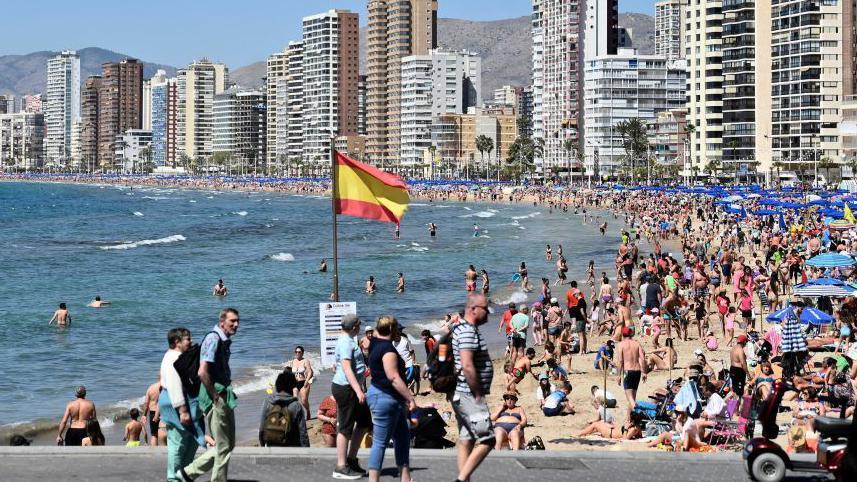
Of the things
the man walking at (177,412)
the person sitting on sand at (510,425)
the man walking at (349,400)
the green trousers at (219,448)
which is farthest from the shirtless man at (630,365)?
the man walking at (177,412)

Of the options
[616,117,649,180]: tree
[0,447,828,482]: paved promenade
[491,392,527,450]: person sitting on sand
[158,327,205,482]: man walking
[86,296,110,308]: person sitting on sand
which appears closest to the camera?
[158,327,205,482]: man walking

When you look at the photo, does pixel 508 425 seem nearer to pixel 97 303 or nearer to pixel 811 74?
pixel 97 303

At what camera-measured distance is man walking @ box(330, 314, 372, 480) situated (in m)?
10.2

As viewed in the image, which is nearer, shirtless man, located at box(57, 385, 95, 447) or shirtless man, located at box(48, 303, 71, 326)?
shirtless man, located at box(57, 385, 95, 447)

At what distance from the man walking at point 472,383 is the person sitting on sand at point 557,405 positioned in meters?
9.27

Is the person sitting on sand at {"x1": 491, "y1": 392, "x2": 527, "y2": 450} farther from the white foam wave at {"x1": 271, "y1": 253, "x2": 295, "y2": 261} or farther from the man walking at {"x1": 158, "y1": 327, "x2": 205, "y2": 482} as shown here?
the white foam wave at {"x1": 271, "y1": 253, "x2": 295, "y2": 261}

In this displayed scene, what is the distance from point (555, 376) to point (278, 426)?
9736 mm

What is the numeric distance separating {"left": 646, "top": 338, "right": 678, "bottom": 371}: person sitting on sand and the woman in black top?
1228 cm

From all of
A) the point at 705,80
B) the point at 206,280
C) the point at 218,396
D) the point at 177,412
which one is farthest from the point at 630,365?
the point at 705,80

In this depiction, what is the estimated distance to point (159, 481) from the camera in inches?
402

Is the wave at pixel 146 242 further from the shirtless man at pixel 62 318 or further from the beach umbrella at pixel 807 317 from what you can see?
the beach umbrella at pixel 807 317

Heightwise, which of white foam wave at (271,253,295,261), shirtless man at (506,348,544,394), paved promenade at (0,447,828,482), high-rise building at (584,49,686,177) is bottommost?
shirtless man at (506,348,544,394)

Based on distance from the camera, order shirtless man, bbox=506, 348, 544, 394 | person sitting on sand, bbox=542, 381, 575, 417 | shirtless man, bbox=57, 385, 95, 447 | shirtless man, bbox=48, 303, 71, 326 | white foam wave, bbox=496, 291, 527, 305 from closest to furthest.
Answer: shirtless man, bbox=57, 385, 95, 447
person sitting on sand, bbox=542, 381, 575, 417
shirtless man, bbox=506, 348, 544, 394
shirtless man, bbox=48, 303, 71, 326
white foam wave, bbox=496, 291, 527, 305

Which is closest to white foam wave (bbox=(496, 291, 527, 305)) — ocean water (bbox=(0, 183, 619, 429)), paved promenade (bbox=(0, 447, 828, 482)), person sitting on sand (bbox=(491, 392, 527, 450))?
ocean water (bbox=(0, 183, 619, 429))
